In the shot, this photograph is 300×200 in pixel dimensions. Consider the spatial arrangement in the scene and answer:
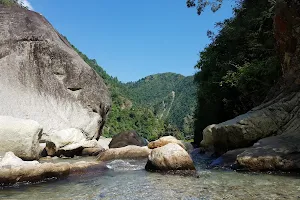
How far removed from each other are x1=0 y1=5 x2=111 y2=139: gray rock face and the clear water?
377 inches

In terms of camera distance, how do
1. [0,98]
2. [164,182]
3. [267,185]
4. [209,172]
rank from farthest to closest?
[0,98] → [209,172] → [164,182] → [267,185]

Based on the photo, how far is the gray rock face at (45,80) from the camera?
699 inches

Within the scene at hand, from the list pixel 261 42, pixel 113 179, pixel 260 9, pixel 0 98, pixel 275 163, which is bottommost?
pixel 113 179

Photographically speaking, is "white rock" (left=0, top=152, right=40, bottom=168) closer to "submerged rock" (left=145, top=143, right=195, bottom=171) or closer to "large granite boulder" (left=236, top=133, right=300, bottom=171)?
"submerged rock" (left=145, top=143, right=195, bottom=171)

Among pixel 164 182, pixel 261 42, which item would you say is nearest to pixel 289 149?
pixel 164 182

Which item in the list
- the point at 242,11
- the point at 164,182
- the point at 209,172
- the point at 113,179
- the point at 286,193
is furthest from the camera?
the point at 242,11

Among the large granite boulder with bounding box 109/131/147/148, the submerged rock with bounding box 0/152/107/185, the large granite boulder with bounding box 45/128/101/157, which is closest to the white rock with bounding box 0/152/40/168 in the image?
the submerged rock with bounding box 0/152/107/185

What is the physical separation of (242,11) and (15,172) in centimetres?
2014

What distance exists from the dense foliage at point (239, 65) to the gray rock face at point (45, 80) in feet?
26.8

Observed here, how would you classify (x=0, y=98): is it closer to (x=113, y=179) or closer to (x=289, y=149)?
(x=113, y=179)

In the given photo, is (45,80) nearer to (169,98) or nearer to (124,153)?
(124,153)

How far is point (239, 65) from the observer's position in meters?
20.2

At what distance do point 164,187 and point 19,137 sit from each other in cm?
602

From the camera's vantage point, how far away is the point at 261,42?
19234 mm
